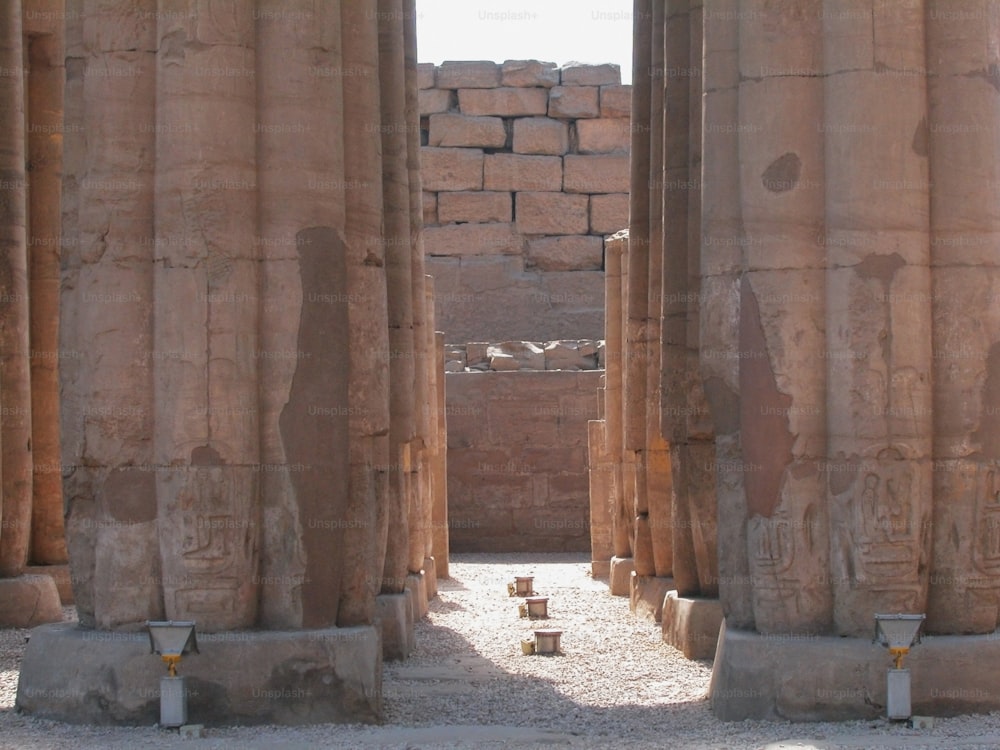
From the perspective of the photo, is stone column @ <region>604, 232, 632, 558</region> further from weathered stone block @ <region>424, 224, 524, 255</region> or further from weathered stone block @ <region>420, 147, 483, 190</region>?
weathered stone block @ <region>420, 147, 483, 190</region>

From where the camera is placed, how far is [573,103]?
3394 cm

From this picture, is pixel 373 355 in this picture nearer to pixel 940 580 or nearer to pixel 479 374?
pixel 940 580

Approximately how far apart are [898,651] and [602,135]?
2606 cm

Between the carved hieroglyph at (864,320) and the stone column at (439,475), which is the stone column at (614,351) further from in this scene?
the carved hieroglyph at (864,320)

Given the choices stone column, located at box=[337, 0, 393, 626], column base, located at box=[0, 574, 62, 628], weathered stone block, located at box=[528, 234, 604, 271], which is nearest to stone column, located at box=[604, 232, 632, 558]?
column base, located at box=[0, 574, 62, 628]

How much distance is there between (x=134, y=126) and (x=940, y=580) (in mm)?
5069

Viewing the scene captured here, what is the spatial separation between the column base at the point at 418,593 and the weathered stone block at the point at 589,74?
19.2m

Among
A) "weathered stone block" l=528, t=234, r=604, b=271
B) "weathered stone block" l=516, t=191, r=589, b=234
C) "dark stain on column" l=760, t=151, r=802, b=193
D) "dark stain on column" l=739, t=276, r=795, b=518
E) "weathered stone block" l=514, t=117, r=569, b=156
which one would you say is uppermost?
"weathered stone block" l=514, t=117, r=569, b=156

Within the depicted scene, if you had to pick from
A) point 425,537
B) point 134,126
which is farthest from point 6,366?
point 134,126

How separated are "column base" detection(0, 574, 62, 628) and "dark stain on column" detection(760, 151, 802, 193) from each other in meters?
8.07

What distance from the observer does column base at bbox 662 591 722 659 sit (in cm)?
1224

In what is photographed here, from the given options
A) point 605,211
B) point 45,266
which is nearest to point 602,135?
point 605,211

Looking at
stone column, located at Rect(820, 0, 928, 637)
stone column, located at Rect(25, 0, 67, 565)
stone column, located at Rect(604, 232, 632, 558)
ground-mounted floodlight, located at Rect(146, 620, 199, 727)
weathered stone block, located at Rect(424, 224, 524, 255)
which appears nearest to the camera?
ground-mounted floodlight, located at Rect(146, 620, 199, 727)

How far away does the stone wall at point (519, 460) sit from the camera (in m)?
25.4
